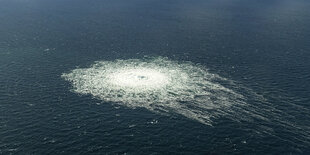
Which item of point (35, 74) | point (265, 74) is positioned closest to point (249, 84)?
point (265, 74)

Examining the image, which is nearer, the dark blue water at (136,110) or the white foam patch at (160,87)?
the dark blue water at (136,110)

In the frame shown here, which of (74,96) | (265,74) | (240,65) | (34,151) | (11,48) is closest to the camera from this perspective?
(34,151)

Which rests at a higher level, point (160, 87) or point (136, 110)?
point (160, 87)

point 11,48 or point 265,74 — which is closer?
point 265,74

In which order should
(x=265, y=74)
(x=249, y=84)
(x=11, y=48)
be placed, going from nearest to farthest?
(x=249, y=84), (x=265, y=74), (x=11, y=48)

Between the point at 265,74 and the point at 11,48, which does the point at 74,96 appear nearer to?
the point at 11,48

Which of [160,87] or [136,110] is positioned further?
[160,87]

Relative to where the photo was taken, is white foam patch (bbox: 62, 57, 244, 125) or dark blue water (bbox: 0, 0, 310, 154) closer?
dark blue water (bbox: 0, 0, 310, 154)

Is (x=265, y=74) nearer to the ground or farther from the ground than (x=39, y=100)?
farther from the ground
